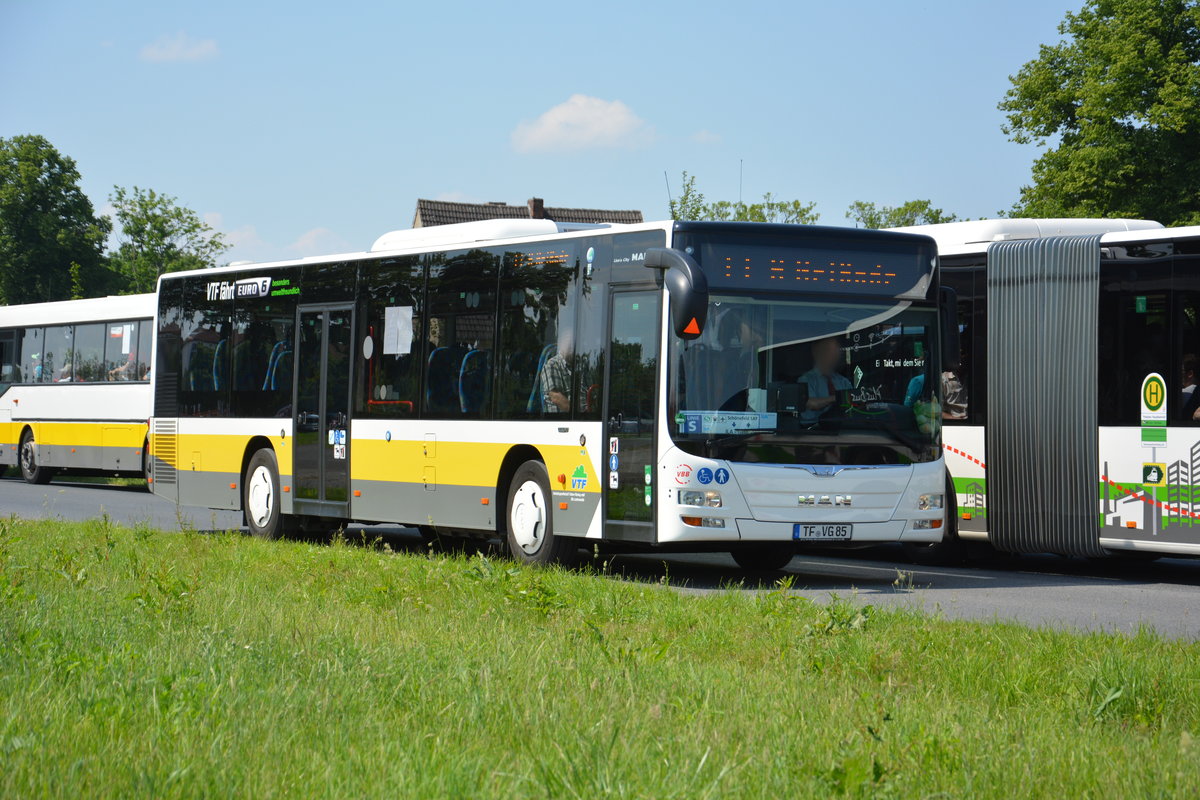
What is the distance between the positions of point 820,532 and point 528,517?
3.03m

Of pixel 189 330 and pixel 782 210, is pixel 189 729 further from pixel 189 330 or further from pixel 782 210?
pixel 782 210

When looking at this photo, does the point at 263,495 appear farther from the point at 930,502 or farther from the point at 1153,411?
the point at 1153,411

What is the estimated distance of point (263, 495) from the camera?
62.8ft

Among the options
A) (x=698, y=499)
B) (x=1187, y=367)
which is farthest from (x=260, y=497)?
(x=1187, y=367)

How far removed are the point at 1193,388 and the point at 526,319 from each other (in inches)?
253

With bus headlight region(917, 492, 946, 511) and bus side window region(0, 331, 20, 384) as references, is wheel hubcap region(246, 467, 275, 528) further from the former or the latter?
bus side window region(0, 331, 20, 384)

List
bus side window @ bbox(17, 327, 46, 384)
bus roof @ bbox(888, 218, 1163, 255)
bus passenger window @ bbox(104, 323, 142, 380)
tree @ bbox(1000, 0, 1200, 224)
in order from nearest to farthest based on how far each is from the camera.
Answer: bus roof @ bbox(888, 218, 1163, 255), bus passenger window @ bbox(104, 323, 142, 380), bus side window @ bbox(17, 327, 46, 384), tree @ bbox(1000, 0, 1200, 224)

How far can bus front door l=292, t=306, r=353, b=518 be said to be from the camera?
17.8 metres

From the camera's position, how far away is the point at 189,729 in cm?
591

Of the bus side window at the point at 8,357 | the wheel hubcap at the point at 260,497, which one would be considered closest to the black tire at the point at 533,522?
the wheel hubcap at the point at 260,497

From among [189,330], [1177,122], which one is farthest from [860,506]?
[1177,122]

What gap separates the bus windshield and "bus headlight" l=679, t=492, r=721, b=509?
0.35 m

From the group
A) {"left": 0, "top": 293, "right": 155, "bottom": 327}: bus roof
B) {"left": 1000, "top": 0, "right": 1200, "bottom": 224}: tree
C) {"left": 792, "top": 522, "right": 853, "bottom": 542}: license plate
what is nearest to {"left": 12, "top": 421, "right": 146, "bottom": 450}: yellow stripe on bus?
{"left": 0, "top": 293, "right": 155, "bottom": 327}: bus roof

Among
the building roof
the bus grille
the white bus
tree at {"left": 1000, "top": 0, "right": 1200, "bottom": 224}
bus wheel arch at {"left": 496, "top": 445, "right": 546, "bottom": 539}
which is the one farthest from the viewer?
the building roof
